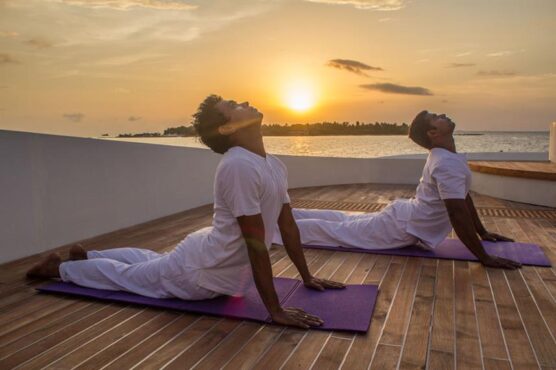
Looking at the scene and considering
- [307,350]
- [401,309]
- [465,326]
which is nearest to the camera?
[307,350]

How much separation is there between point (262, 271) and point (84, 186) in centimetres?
240

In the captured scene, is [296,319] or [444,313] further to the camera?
[444,313]

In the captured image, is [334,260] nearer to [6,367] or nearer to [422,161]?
[6,367]

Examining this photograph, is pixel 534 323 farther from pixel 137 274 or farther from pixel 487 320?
pixel 137 274

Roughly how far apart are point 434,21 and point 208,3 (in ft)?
11.9

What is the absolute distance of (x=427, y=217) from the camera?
10.4 ft

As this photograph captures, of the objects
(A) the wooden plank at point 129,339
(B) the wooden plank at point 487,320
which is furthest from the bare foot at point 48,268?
(B) the wooden plank at point 487,320

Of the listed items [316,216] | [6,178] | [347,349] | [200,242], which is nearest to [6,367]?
[200,242]

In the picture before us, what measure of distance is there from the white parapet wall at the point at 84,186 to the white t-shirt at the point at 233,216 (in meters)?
1.65

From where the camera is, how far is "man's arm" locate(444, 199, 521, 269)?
9.21 ft

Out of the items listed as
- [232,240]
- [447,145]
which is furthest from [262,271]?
[447,145]

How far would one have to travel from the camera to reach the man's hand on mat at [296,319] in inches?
74.9

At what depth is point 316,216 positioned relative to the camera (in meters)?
3.65

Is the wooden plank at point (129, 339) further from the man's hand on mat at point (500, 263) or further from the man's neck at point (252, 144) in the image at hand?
the man's hand on mat at point (500, 263)
